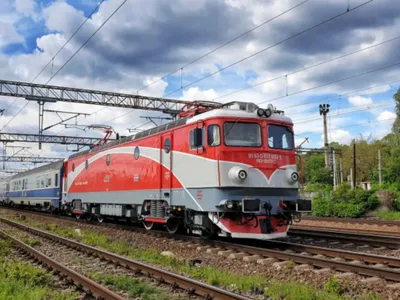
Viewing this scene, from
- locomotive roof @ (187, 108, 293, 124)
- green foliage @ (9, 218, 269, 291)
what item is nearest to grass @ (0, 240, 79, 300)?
green foliage @ (9, 218, 269, 291)

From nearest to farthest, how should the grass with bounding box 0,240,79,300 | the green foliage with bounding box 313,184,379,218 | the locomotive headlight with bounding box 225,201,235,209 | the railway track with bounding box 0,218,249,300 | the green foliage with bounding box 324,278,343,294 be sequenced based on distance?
1. the railway track with bounding box 0,218,249,300
2. the grass with bounding box 0,240,79,300
3. the green foliage with bounding box 324,278,343,294
4. the locomotive headlight with bounding box 225,201,235,209
5. the green foliage with bounding box 313,184,379,218

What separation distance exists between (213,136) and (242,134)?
2.70 feet

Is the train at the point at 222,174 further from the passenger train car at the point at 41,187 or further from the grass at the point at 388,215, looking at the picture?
the grass at the point at 388,215

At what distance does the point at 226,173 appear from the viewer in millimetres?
11297

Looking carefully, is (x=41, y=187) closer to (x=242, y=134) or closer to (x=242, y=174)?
(x=242, y=134)

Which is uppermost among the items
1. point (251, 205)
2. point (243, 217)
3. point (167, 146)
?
point (167, 146)

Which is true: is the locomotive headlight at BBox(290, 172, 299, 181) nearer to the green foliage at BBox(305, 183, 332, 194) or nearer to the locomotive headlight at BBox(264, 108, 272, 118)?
the locomotive headlight at BBox(264, 108, 272, 118)

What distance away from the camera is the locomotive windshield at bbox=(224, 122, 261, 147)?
11.6 meters

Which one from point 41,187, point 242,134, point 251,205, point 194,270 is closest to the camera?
point 194,270

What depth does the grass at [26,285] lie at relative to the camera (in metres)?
6.63

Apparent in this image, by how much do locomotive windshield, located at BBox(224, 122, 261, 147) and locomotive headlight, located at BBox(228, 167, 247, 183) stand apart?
75cm

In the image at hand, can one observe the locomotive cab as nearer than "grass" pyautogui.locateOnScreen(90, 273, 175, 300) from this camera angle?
No

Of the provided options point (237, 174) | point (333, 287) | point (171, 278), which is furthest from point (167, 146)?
point (333, 287)

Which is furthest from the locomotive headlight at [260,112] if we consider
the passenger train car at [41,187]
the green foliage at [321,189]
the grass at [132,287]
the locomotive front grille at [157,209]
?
the green foliage at [321,189]
